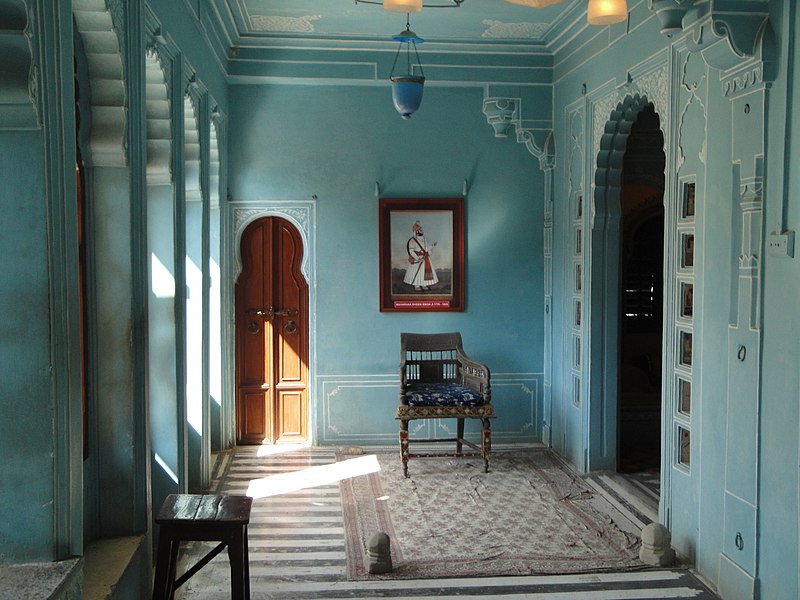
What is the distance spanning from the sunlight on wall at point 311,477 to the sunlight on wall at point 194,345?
0.85 metres

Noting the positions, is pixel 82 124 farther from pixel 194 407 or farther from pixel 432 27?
pixel 432 27

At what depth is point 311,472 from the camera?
25.4ft

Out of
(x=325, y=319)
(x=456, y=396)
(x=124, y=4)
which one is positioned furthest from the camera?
(x=325, y=319)

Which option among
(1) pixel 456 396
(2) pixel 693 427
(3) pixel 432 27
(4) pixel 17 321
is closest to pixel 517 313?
(1) pixel 456 396

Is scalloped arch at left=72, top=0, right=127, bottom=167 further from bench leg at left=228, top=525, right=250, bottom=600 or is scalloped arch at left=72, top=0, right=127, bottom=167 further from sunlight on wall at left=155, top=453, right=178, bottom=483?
sunlight on wall at left=155, top=453, right=178, bottom=483

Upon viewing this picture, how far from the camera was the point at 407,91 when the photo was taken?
7.00 m

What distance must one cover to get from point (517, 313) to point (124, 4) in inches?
220

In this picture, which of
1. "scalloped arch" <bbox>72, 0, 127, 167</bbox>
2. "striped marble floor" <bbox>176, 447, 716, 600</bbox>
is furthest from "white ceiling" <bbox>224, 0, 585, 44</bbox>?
"striped marble floor" <bbox>176, 447, 716, 600</bbox>

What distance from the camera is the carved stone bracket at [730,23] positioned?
430cm

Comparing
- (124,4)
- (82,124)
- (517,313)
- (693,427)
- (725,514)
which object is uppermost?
(124,4)

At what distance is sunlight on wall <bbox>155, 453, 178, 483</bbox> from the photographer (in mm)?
5414

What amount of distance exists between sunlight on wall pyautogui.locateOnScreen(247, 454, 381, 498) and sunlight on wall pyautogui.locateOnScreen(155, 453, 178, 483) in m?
1.59

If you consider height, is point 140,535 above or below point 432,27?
below

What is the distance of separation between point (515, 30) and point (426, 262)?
8.06 ft
